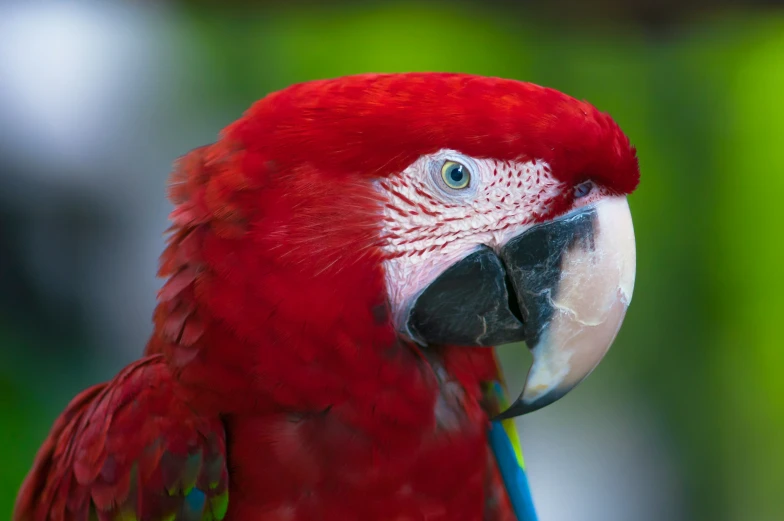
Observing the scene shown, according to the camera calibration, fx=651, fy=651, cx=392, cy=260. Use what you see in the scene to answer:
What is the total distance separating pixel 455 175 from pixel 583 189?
144 millimetres

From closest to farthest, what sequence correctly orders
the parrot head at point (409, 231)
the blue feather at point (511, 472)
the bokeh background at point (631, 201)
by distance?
the parrot head at point (409, 231) < the blue feather at point (511, 472) < the bokeh background at point (631, 201)

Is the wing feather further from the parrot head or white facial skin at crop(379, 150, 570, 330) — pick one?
white facial skin at crop(379, 150, 570, 330)

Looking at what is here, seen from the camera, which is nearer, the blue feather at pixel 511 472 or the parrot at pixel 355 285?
the parrot at pixel 355 285

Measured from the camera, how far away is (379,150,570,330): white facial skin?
2.29ft

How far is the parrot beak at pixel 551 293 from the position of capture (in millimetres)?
707

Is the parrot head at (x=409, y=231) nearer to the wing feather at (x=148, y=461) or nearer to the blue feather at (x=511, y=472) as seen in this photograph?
the wing feather at (x=148, y=461)

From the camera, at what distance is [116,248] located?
177cm

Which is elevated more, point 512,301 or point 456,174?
point 456,174

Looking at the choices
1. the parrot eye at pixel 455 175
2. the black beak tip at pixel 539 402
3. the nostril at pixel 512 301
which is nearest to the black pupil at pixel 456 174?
the parrot eye at pixel 455 175

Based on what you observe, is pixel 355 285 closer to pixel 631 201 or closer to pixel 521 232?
pixel 521 232

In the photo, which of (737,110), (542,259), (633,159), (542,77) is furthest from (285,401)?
(737,110)

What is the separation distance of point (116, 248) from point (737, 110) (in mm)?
1855

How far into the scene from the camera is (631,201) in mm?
1979

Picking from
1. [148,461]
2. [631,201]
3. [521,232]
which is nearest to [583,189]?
[521,232]
